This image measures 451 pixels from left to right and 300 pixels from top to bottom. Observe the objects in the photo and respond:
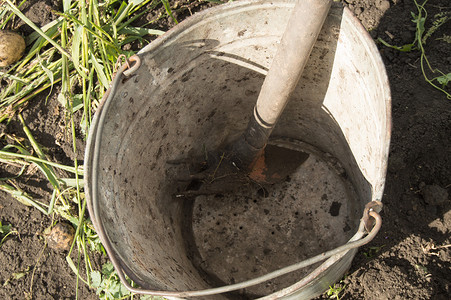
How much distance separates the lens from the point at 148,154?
5.72ft

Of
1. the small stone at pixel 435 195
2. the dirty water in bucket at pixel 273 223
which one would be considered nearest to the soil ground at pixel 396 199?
the small stone at pixel 435 195

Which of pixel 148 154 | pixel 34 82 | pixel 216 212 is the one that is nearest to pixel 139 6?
pixel 34 82

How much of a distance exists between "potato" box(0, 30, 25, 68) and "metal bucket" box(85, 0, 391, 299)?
1181mm

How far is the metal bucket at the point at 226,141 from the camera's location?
4.28 ft

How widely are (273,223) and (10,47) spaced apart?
1.73 metres

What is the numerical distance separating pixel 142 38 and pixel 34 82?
66 cm

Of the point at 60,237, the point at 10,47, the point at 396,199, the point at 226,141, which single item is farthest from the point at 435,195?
the point at 10,47

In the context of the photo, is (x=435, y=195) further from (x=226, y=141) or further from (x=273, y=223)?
(x=226, y=141)

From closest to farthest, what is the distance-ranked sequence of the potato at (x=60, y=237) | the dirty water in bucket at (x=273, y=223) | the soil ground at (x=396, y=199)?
the soil ground at (x=396, y=199) → the dirty water in bucket at (x=273, y=223) → the potato at (x=60, y=237)

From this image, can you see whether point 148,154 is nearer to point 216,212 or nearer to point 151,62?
point 151,62

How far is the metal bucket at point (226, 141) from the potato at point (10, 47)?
118cm

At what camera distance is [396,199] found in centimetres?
197

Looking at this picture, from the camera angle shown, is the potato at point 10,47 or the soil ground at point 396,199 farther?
the potato at point 10,47

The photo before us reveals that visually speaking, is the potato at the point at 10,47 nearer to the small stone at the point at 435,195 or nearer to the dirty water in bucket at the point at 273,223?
the dirty water in bucket at the point at 273,223
